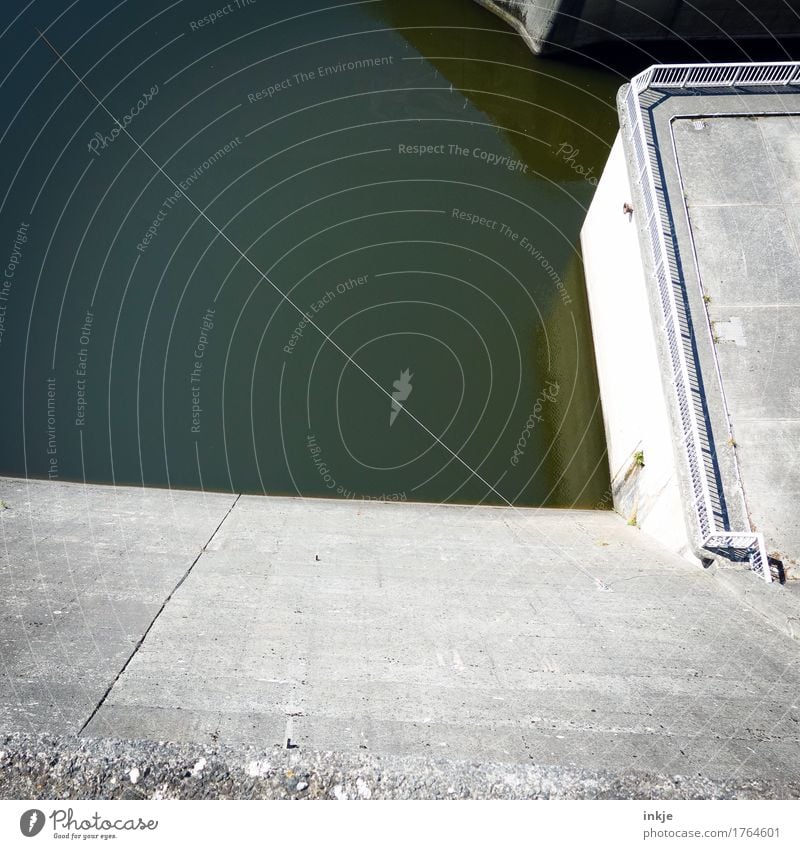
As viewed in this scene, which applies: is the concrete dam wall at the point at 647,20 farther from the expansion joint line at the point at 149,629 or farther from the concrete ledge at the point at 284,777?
the concrete ledge at the point at 284,777

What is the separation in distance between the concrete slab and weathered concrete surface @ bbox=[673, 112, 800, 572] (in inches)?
60.6

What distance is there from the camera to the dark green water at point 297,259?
34.7ft

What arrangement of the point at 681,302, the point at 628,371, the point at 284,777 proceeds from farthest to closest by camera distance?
the point at 628,371 < the point at 681,302 < the point at 284,777

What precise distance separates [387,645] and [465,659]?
30.3 inches

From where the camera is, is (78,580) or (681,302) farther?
(681,302)

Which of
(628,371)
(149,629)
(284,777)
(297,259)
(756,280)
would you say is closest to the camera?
(284,777)

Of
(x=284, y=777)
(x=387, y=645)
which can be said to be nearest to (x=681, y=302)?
(x=387, y=645)

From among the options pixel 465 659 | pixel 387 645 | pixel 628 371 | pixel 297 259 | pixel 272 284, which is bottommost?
pixel 465 659

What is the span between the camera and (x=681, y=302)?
852cm

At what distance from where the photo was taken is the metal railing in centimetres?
723

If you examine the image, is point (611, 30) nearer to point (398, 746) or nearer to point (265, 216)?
point (265, 216)

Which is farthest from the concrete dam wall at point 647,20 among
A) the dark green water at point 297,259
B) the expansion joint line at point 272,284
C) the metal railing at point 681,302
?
the expansion joint line at point 272,284

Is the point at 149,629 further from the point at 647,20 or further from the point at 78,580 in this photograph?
the point at 647,20
